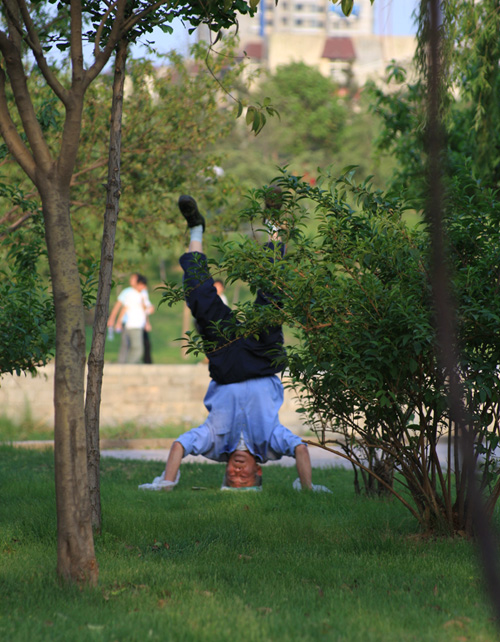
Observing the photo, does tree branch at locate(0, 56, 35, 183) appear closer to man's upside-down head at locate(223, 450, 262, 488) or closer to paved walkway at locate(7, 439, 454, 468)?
man's upside-down head at locate(223, 450, 262, 488)

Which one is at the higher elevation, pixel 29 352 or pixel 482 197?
pixel 482 197

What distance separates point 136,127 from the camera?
996cm

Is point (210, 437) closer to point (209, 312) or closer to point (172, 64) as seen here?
point (209, 312)

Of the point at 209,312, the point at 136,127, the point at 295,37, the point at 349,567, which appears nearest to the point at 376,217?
the point at 209,312

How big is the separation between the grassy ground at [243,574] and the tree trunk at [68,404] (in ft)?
0.54

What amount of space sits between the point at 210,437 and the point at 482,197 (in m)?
3.06

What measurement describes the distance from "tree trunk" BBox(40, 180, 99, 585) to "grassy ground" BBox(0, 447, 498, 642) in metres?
0.16

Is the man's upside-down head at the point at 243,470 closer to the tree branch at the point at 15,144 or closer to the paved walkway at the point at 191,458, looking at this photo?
the paved walkway at the point at 191,458

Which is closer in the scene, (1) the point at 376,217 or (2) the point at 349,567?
(2) the point at 349,567

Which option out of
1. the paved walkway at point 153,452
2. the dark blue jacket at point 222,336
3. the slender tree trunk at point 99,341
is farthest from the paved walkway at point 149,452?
the slender tree trunk at point 99,341

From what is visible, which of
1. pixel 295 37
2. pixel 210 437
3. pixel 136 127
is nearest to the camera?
pixel 210 437

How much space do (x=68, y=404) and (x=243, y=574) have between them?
4.41 feet

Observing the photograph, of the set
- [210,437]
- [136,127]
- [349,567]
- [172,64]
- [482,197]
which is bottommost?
[349,567]

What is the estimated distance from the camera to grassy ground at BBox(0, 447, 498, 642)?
3.59 meters
